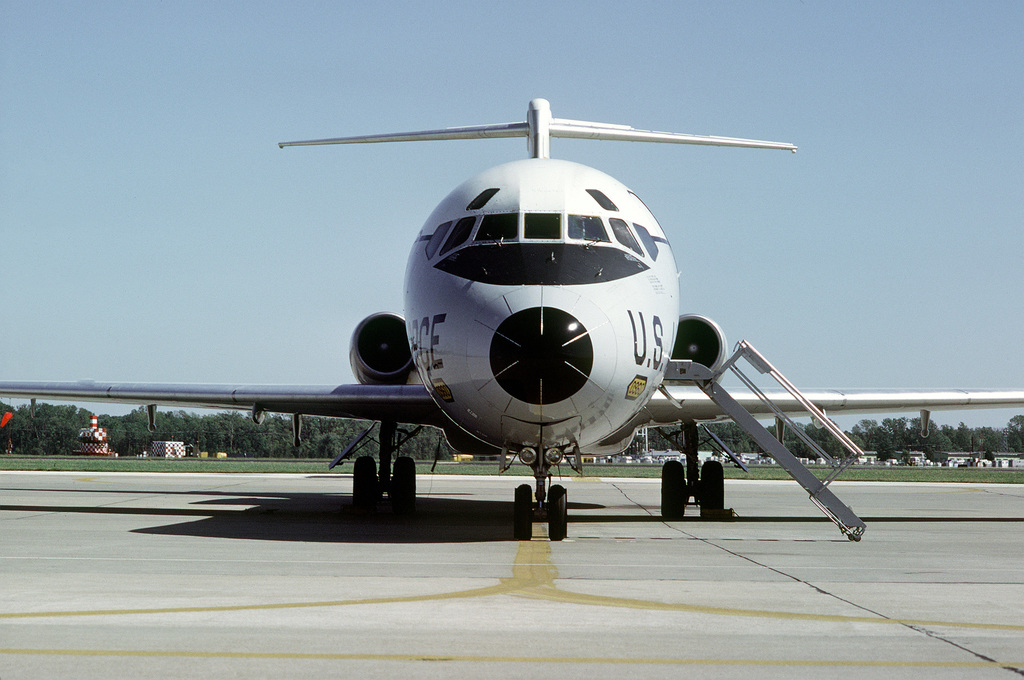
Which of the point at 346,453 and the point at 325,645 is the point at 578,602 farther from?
the point at 346,453

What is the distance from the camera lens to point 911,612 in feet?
21.5

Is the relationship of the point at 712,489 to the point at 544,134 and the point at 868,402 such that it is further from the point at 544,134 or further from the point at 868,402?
the point at 544,134

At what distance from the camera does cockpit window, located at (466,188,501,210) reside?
11742 mm

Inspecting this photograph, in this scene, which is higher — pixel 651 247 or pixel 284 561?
pixel 651 247

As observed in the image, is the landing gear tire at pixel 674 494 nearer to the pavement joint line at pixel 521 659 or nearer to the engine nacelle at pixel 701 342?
the engine nacelle at pixel 701 342

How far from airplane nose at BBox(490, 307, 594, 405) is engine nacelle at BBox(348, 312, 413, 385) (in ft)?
24.6

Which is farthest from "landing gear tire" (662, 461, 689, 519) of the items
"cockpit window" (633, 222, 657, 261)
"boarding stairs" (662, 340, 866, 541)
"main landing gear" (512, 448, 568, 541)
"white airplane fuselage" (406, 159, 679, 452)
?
"cockpit window" (633, 222, 657, 261)

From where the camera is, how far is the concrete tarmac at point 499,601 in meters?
4.91

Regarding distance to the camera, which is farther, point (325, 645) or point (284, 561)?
point (284, 561)

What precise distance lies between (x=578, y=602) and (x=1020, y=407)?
13429 mm

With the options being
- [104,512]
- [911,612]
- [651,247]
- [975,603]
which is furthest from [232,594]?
[104,512]

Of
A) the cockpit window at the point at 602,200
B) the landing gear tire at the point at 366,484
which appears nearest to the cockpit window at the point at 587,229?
the cockpit window at the point at 602,200

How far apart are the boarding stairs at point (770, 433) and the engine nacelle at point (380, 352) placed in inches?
207

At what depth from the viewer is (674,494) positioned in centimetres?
1641
